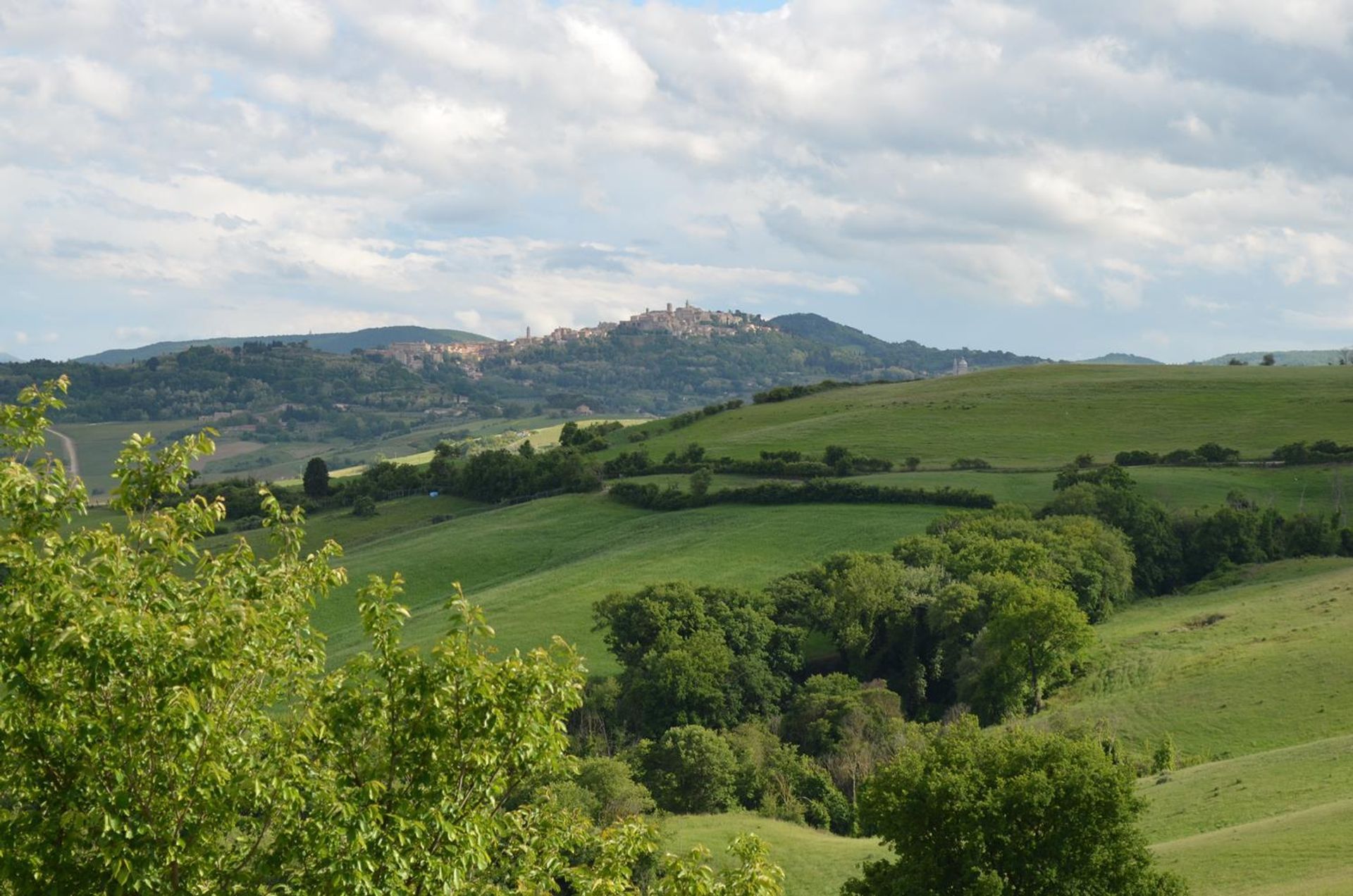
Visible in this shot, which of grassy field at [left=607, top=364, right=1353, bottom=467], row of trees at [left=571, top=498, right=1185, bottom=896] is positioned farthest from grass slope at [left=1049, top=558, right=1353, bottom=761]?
grassy field at [left=607, top=364, right=1353, bottom=467]

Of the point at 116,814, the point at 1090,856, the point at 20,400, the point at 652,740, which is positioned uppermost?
the point at 20,400

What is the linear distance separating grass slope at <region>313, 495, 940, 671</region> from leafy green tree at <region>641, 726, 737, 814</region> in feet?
66.4

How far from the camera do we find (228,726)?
549 inches

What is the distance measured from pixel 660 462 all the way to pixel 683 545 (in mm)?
37012

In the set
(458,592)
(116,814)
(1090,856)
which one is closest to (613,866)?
(458,592)

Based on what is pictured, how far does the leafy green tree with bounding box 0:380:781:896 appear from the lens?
41.0 feet

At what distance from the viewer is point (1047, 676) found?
220ft

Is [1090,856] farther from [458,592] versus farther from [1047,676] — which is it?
[1047,676]

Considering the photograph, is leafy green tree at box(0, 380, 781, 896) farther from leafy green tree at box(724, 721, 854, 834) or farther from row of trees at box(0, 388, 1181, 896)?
leafy green tree at box(724, 721, 854, 834)

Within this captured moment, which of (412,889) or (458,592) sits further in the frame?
(458,592)

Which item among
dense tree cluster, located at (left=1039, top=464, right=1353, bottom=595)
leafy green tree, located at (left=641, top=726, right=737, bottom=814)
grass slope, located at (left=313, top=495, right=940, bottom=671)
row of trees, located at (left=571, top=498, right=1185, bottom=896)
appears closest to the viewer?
row of trees, located at (left=571, top=498, right=1185, bottom=896)

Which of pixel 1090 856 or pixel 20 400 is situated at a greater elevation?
pixel 20 400

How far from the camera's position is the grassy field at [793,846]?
134ft

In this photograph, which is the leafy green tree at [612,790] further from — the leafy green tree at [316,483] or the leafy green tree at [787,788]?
the leafy green tree at [316,483]
